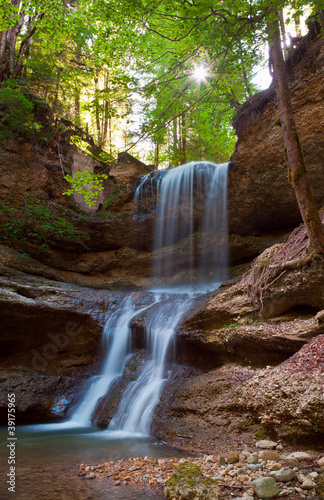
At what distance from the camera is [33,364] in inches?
336

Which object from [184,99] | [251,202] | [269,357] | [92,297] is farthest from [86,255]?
[269,357]

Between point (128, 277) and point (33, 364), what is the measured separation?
6.07 metres

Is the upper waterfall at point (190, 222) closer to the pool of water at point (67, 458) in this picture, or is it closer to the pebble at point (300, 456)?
the pool of water at point (67, 458)

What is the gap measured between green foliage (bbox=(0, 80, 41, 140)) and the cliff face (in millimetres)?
8859

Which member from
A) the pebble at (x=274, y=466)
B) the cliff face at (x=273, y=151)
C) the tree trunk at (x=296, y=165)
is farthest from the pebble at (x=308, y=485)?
the cliff face at (x=273, y=151)

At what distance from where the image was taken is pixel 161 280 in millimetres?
13703

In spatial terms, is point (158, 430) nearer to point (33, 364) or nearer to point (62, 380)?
point (62, 380)

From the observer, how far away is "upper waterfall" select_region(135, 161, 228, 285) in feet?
41.2

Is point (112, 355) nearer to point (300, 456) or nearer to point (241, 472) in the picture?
point (241, 472)

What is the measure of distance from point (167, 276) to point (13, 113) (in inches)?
383

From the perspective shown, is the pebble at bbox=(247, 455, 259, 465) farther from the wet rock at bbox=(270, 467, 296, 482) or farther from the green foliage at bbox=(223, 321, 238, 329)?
the green foliage at bbox=(223, 321, 238, 329)

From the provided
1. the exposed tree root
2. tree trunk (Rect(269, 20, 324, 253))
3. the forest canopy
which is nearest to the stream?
the exposed tree root

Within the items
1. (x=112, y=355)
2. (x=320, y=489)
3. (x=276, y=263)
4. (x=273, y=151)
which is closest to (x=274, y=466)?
(x=320, y=489)

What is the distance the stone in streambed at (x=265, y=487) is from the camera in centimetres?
291
